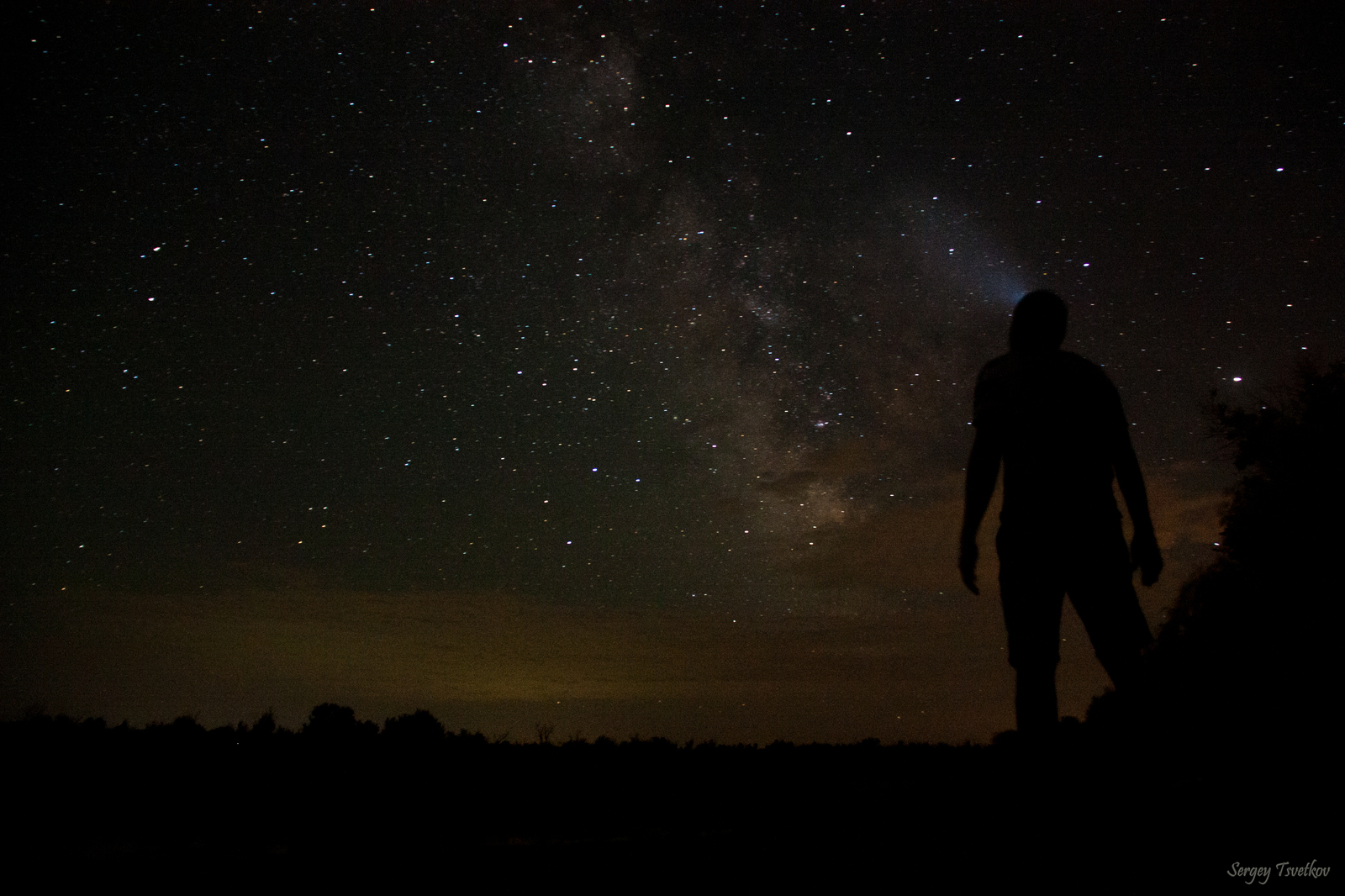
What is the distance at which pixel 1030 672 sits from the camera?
3141 millimetres

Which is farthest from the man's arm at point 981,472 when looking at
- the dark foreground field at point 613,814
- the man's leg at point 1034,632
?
the dark foreground field at point 613,814

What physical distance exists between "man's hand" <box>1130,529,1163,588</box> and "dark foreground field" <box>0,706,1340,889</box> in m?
0.77

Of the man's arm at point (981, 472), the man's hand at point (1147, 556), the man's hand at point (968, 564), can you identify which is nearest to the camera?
the man's hand at point (1147, 556)

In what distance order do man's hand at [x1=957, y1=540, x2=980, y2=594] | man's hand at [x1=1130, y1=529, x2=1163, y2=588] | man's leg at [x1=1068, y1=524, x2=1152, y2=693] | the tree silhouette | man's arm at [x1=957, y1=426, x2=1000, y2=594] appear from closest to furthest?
1. man's leg at [x1=1068, y1=524, x2=1152, y2=693]
2. man's hand at [x1=1130, y1=529, x2=1163, y2=588]
3. man's arm at [x1=957, y1=426, x2=1000, y2=594]
4. man's hand at [x1=957, y1=540, x2=980, y2=594]
5. the tree silhouette

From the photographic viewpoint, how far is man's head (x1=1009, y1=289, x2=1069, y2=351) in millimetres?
3480

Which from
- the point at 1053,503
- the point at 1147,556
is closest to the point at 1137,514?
the point at 1147,556

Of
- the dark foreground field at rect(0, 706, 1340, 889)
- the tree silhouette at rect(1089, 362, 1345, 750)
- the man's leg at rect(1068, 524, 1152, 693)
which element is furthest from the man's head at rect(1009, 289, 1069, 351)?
the tree silhouette at rect(1089, 362, 1345, 750)

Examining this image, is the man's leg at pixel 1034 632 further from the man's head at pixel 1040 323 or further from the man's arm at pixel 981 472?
the man's head at pixel 1040 323

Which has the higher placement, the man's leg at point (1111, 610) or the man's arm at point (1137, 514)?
the man's arm at point (1137, 514)

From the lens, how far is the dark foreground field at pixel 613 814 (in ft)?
7.43

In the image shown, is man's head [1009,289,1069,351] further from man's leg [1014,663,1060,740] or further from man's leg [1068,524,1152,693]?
man's leg [1014,663,1060,740]

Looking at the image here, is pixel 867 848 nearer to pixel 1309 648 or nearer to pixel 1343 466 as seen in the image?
pixel 1309 648

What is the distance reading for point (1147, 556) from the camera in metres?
3.31

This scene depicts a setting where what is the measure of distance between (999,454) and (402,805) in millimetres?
3348
